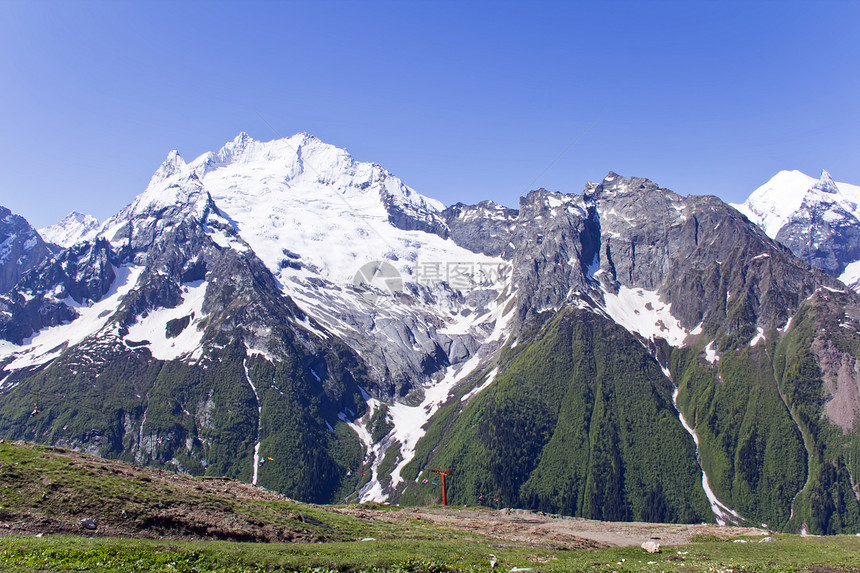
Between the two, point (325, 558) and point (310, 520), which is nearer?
point (325, 558)

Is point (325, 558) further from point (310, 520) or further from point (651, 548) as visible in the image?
point (651, 548)

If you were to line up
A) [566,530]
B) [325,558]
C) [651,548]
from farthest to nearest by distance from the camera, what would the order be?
[566,530], [651,548], [325,558]

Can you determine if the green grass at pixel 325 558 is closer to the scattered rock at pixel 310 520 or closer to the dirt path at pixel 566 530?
the scattered rock at pixel 310 520

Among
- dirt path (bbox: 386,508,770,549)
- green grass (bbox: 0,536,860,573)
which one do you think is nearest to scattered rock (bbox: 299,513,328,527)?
green grass (bbox: 0,536,860,573)

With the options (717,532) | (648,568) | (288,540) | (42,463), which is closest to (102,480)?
(42,463)

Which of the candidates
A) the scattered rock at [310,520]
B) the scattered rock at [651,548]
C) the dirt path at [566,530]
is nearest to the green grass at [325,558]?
the scattered rock at [651,548]

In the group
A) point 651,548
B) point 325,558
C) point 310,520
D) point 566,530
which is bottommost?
point 566,530

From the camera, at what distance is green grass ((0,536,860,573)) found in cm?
3288

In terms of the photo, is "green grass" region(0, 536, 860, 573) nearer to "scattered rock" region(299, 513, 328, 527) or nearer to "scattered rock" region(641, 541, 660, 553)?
"scattered rock" region(641, 541, 660, 553)

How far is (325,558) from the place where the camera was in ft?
132

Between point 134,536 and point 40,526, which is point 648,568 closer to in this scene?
point 134,536

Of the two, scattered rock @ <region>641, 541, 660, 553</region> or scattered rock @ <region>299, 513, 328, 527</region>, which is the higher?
scattered rock @ <region>641, 541, 660, 553</region>

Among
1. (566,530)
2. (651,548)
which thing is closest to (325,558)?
(651,548)

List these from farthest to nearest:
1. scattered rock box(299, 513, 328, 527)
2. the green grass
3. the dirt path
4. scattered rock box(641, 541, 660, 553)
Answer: the dirt path, scattered rock box(299, 513, 328, 527), scattered rock box(641, 541, 660, 553), the green grass
